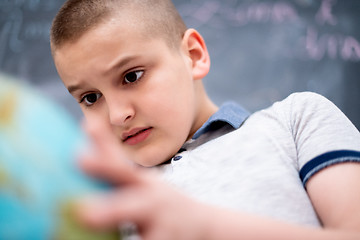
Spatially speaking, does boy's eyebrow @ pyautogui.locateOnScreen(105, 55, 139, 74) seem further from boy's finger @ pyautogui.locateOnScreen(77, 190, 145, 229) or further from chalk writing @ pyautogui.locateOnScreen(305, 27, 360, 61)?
chalk writing @ pyautogui.locateOnScreen(305, 27, 360, 61)

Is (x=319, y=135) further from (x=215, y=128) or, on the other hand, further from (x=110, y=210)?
Answer: (x=110, y=210)

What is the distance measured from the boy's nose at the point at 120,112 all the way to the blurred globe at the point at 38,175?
0.25 m

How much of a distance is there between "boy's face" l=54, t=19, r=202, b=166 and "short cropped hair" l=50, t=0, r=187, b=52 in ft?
0.07

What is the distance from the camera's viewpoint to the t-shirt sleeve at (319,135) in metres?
0.52

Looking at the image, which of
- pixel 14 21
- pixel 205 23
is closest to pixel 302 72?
pixel 205 23

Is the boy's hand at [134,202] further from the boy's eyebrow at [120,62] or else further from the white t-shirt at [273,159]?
the boy's eyebrow at [120,62]

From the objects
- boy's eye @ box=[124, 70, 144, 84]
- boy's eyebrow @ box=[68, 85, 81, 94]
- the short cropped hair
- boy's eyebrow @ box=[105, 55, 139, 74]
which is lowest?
boy's eye @ box=[124, 70, 144, 84]

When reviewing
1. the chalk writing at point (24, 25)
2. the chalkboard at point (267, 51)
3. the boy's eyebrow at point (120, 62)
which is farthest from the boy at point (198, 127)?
the chalk writing at point (24, 25)

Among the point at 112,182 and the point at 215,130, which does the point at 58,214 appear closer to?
the point at 112,182

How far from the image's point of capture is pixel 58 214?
269mm

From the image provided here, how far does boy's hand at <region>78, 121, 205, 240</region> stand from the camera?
261 mm

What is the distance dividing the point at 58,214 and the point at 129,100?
373mm

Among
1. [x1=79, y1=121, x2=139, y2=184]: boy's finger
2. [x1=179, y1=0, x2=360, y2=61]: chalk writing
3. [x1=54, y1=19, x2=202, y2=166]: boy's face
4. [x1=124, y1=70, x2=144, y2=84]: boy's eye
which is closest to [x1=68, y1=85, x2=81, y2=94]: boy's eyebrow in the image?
[x1=54, y1=19, x2=202, y2=166]: boy's face

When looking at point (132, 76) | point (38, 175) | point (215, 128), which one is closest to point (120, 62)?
point (132, 76)
